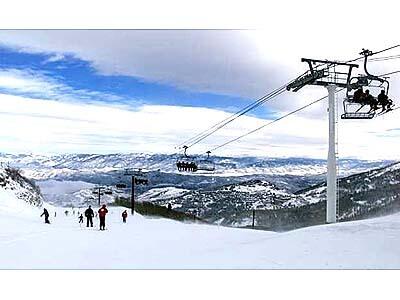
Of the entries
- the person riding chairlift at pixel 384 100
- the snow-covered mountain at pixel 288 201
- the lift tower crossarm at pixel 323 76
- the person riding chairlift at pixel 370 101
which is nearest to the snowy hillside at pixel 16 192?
the snow-covered mountain at pixel 288 201

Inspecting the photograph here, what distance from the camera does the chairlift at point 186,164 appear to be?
6828 millimetres

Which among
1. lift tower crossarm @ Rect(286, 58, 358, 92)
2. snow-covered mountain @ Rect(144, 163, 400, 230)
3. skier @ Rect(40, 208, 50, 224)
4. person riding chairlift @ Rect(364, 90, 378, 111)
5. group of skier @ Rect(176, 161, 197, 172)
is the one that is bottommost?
skier @ Rect(40, 208, 50, 224)

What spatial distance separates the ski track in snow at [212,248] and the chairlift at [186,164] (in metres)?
0.66

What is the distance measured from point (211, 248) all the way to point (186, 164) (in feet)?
3.41

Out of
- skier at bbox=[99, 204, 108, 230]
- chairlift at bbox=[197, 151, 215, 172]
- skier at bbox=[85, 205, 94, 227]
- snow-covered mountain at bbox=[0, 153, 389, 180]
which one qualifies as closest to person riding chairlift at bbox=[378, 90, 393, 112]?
snow-covered mountain at bbox=[0, 153, 389, 180]

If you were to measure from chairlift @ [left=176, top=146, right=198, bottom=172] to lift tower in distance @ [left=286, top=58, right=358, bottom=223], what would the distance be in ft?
4.29

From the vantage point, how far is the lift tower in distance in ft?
20.9

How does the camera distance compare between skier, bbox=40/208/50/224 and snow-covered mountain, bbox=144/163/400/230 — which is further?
skier, bbox=40/208/50/224

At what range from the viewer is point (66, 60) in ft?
20.6

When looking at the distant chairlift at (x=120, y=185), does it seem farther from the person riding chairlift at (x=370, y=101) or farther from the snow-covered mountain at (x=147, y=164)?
the person riding chairlift at (x=370, y=101)

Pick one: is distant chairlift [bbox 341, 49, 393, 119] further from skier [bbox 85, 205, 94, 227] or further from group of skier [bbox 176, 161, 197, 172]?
skier [bbox 85, 205, 94, 227]
